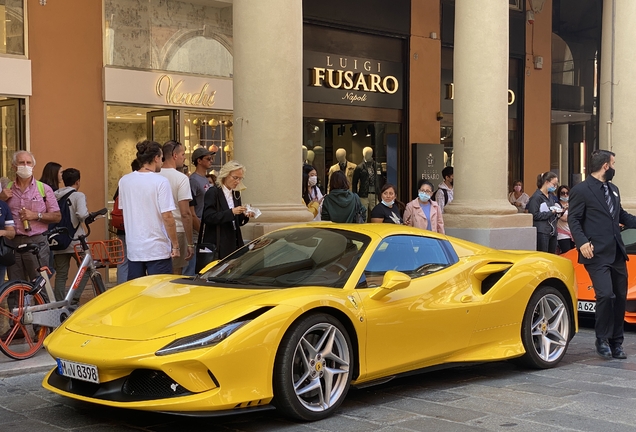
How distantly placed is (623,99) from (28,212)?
12.0 meters

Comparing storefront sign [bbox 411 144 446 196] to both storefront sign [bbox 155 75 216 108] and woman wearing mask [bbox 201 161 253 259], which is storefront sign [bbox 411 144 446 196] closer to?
storefront sign [bbox 155 75 216 108]

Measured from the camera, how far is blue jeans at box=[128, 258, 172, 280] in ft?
25.9

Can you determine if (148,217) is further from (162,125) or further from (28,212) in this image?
(162,125)

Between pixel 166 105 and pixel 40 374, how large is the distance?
23.1 ft

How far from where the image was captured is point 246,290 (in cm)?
581

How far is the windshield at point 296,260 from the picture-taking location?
6.10 m

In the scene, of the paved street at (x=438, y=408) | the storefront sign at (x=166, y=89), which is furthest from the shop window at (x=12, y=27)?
the paved street at (x=438, y=408)

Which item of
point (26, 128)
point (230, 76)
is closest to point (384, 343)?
point (26, 128)

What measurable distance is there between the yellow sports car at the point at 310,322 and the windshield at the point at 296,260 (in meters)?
0.01

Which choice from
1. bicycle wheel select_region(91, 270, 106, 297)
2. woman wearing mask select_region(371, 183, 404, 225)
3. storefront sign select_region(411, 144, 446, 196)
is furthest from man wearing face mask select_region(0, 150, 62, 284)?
storefront sign select_region(411, 144, 446, 196)

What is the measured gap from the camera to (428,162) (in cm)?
1789

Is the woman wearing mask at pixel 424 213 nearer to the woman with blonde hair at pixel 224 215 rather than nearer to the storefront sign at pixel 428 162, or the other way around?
the woman with blonde hair at pixel 224 215

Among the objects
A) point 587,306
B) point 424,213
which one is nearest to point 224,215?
point 587,306

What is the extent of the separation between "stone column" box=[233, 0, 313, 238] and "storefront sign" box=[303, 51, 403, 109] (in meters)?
5.37
